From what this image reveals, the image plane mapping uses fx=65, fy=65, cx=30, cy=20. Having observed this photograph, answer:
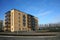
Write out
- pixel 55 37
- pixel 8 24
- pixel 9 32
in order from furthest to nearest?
pixel 55 37 → pixel 9 32 → pixel 8 24

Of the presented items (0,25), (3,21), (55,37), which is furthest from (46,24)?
(0,25)

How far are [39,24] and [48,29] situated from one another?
0.40 m

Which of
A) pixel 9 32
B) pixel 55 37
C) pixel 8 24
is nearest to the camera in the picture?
pixel 8 24

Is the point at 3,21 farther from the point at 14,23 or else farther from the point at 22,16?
the point at 22,16

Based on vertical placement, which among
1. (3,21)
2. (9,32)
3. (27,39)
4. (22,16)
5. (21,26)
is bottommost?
(27,39)

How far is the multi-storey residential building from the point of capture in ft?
7.00

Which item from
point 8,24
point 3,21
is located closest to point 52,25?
point 8,24

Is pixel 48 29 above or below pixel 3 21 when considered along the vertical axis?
below

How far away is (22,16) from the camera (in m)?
2.31

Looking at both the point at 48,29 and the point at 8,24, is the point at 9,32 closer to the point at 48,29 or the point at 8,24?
the point at 8,24

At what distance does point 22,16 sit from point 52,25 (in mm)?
1117

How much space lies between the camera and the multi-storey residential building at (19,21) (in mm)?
2135

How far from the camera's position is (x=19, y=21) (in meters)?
2.22

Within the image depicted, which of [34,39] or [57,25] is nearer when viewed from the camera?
[57,25]
